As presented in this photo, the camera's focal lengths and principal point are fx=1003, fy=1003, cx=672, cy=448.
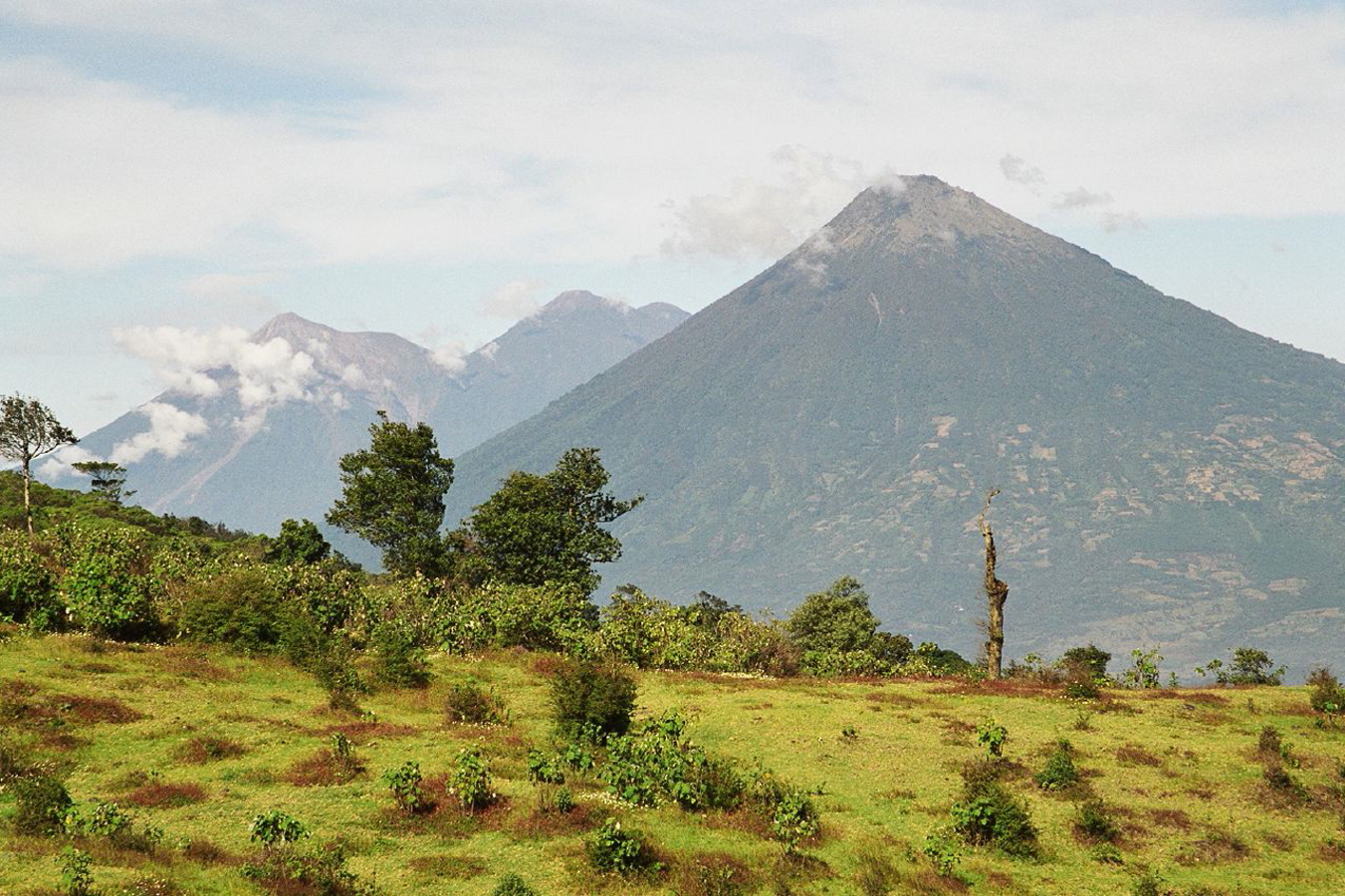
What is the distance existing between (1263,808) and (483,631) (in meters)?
33.4

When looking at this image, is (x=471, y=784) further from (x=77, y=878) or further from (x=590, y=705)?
(x=77, y=878)

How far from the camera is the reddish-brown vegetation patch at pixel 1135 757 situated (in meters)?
30.7

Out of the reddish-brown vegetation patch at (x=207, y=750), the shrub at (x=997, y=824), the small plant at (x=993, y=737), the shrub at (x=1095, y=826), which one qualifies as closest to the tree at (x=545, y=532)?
the reddish-brown vegetation patch at (x=207, y=750)

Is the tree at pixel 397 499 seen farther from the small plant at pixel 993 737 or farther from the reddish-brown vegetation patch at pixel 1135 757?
the reddish-brown vegetation patch at pixel 1135 757

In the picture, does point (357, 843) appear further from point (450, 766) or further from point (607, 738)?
point (607, 738)

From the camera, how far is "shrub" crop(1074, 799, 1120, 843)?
25.2 metres

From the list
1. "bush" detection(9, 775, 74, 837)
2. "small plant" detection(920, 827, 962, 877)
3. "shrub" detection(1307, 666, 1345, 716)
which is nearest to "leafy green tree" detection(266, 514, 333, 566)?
"bush" detection(9, 775, 74, 837)

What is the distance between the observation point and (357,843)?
73.1 feet

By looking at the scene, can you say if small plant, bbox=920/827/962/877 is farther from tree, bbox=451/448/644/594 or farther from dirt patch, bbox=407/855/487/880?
tree, bbox=451/448/644/594

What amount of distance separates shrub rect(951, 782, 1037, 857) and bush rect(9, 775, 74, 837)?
66.6 feet

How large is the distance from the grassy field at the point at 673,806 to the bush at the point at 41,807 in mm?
342

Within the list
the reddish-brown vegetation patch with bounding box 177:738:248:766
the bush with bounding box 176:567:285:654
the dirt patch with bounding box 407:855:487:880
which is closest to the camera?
the dirt patch with bounding box 407:855:487:880

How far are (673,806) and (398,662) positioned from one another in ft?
53.9

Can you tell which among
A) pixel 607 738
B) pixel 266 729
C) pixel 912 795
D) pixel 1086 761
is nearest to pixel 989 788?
pixel 912 795
